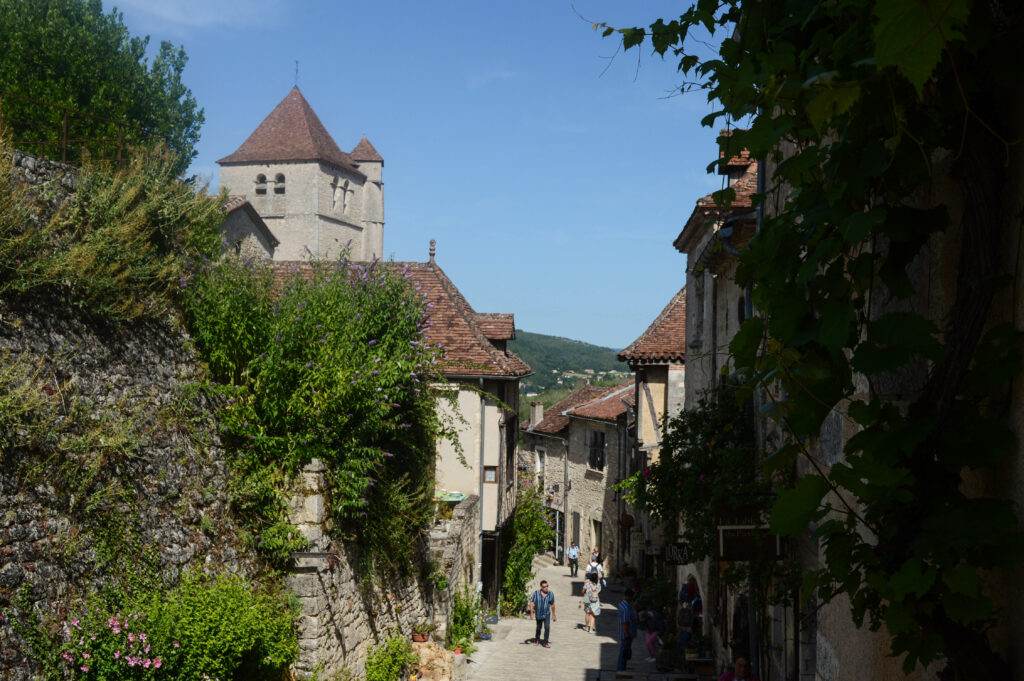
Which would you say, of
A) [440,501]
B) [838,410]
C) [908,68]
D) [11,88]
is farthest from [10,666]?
[11,88]

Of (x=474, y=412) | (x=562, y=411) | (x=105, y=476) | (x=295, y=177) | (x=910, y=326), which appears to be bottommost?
(x=105, y=476)

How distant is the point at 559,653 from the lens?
18.3 metres

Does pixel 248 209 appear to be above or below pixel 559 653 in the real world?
above

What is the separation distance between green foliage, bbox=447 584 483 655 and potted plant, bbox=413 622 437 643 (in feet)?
3.99

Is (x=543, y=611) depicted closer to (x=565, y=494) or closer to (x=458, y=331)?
(x=458, y=331)

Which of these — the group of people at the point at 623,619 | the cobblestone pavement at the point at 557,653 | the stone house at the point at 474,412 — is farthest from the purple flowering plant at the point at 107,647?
the stone house at the point at 474,412

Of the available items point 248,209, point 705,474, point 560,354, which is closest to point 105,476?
point 705,474

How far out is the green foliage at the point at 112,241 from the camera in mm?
8023

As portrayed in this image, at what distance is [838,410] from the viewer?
3.48 m

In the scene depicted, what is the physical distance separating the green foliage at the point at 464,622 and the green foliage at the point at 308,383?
5.47m

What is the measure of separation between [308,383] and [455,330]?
417 inches

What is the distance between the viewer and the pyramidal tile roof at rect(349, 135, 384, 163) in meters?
75.7

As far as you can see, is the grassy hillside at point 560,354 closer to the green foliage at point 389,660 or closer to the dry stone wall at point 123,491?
the green foliage at point 389,660

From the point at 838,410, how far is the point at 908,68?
6.30ft
